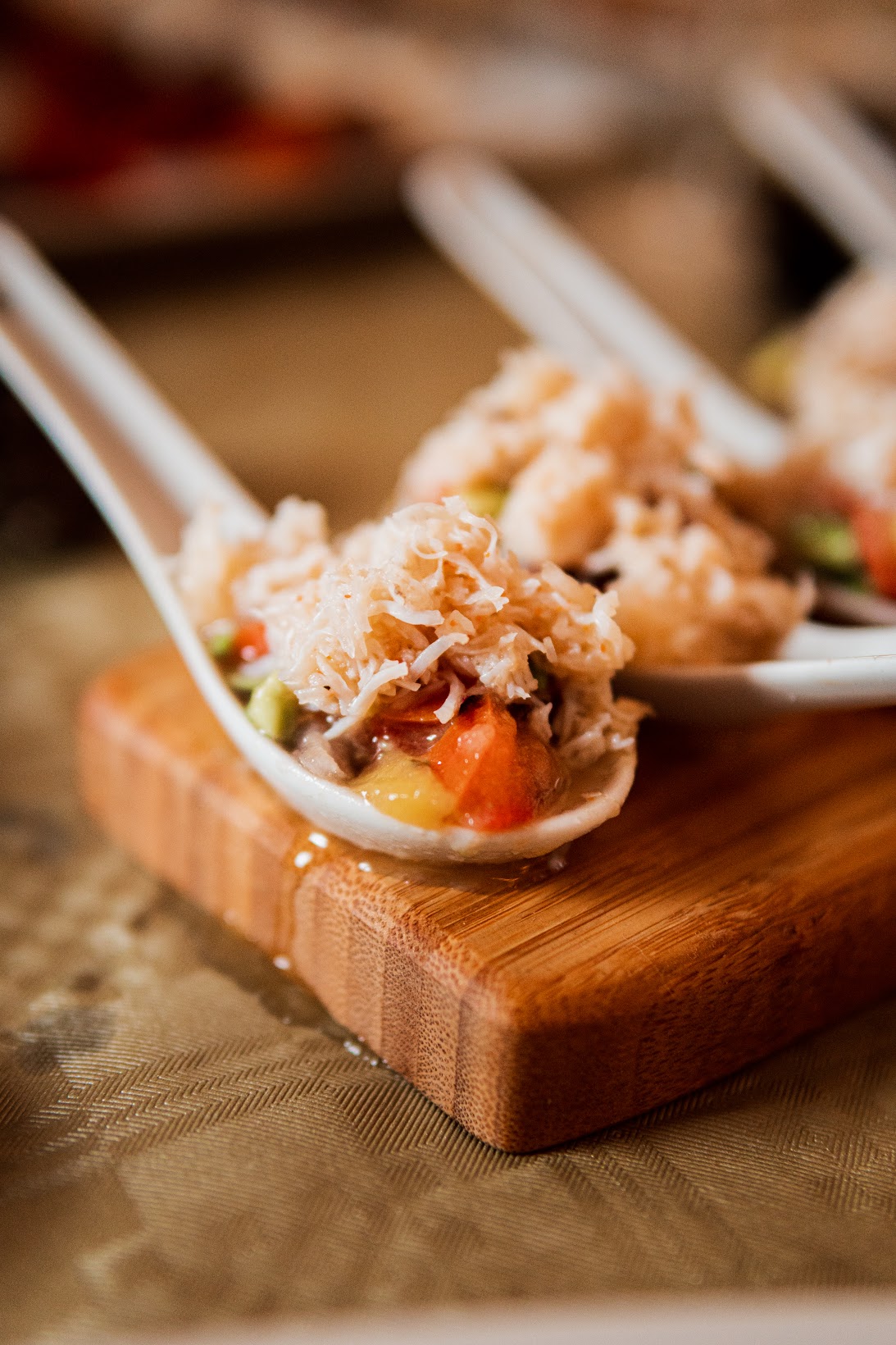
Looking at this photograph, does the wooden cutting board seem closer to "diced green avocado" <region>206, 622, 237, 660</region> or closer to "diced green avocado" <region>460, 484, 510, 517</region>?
"diced green avocado" <region>206, 622, 237, 660</region>

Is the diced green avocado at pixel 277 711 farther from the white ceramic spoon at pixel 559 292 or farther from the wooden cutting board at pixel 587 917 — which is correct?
the white ceramic spoon at pixel 559 292

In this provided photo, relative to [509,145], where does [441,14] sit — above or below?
above

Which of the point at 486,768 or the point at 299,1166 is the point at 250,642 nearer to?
the point at 486,768

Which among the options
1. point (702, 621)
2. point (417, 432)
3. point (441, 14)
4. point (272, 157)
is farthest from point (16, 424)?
point (441, 14)

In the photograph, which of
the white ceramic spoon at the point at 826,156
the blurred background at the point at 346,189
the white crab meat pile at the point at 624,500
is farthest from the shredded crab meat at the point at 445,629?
the white ceramic spoon at the point at 826,156

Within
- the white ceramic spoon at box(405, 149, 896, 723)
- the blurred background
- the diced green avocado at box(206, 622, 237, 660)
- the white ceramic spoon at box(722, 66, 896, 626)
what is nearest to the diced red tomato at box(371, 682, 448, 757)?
the diced green avocado at box(206, 622, 237, 660)

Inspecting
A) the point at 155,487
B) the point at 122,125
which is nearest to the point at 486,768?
the point at 155,487

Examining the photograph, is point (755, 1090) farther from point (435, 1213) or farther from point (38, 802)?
point (38, 802)
